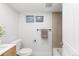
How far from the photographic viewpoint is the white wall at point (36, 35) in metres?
2.48

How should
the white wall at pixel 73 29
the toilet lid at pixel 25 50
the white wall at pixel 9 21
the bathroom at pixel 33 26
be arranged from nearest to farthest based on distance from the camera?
1. the white wall at pixel 73 29
2. the white wall at pixel 9 21
3. the bathroom at pixel 33 26
4. the toilet lid at pixel 25 50

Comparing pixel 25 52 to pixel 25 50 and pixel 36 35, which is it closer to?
pixel 25 50

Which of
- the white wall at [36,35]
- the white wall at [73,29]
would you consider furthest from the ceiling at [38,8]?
the white wall at [73,29]

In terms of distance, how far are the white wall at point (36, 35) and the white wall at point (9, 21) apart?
7.4 inches

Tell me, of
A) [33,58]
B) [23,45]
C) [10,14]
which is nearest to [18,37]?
[23,45]

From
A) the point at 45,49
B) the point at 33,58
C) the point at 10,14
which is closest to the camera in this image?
the point at 33,58

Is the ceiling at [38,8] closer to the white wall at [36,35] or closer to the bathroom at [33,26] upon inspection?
the bathroom at [33,26]

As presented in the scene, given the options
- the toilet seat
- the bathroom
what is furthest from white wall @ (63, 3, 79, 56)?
the toilet seat

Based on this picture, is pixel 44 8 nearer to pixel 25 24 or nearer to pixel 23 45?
pixel 25 24

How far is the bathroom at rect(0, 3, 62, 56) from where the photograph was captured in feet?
7.43

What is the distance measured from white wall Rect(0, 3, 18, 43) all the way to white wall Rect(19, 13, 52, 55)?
19 centimetres

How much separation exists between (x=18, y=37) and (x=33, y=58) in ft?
5.52

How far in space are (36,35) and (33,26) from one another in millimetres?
251

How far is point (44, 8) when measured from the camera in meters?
2.50
